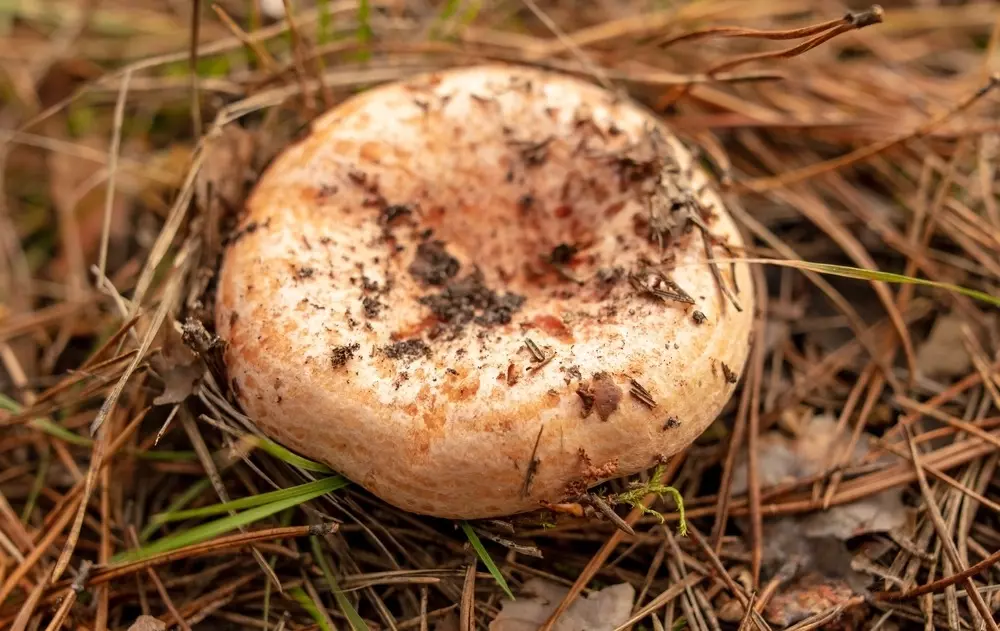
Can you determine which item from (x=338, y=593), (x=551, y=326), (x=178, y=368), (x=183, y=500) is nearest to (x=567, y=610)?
(x=338, y=593)

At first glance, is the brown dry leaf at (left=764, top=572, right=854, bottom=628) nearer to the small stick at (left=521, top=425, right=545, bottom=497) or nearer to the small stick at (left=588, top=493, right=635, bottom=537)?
the small stick at (left=588, top=493, right=635, bottom=537)

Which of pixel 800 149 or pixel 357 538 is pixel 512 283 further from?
pixel 800 149

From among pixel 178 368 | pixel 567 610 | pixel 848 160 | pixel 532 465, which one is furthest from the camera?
pixel 848 160

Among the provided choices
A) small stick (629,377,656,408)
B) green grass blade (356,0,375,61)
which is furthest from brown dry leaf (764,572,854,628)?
green grass blade (356,0,375,61)

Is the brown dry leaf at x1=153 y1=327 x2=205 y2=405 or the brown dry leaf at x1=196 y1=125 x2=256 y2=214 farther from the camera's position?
the brown dry leaf at x1=196 y1=125 x2=256 y2=214

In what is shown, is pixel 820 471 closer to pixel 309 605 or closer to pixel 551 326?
pixel 551 326

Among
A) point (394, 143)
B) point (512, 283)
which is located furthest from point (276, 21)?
point (512, 283)
